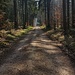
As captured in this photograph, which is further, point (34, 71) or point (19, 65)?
point (19, 65)

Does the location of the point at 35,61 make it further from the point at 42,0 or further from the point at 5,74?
the point at 42,0

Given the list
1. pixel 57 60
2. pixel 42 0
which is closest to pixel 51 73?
pixel 57 60

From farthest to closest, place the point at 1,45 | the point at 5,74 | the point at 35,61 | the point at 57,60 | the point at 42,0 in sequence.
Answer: the point at 42,0, the point at 1,45, the point at 57,60, the point at 35,61, the point at 5,74

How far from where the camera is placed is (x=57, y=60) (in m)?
12.0

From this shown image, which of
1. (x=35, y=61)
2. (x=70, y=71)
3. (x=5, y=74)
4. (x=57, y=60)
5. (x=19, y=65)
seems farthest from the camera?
(x=57, y=60)

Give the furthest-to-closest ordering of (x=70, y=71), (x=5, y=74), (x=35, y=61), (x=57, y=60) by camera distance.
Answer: (x=57, y=60)
(x=35, y=61)
(x=70, y=71)
(x=5, y=74)

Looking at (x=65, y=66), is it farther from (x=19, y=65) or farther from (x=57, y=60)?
(x=19, y=65)

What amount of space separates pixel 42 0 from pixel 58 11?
12.7 m

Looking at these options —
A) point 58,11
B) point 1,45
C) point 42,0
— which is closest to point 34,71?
point 1,45

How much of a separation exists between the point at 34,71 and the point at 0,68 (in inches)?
74.1

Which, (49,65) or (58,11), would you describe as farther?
(58,11)

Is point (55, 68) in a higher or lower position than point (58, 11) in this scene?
lower

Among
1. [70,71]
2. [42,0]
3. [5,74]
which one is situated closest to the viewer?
[5,74]

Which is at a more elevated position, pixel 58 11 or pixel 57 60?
pixel 58 11
